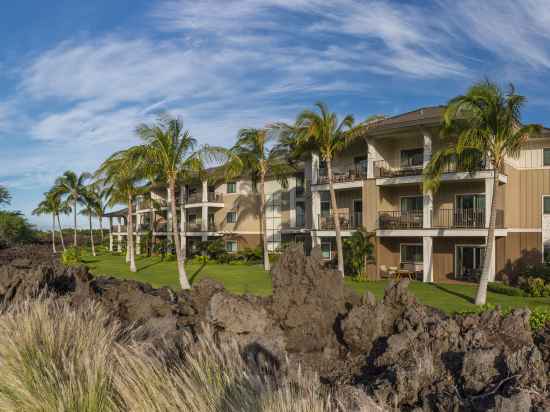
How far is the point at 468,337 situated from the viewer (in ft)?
20.0

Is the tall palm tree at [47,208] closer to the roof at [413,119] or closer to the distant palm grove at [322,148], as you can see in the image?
the distant palm grove at [322,148]

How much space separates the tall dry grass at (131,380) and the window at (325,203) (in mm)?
26511

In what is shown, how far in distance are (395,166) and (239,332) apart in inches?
916

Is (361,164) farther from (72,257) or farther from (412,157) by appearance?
(72,257)

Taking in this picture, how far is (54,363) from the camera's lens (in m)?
5.05

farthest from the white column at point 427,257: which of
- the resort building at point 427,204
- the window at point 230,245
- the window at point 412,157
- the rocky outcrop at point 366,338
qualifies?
the window at point 230,245

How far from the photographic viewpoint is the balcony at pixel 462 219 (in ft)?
80.0

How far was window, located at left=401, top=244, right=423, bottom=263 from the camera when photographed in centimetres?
2795

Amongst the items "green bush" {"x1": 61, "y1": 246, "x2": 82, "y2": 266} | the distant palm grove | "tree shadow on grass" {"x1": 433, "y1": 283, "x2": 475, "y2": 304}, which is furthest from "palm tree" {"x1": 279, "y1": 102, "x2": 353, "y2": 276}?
"green bush" {"x1": 61, "y1": 246, "x2": 82, "y2": 266}

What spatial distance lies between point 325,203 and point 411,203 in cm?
626

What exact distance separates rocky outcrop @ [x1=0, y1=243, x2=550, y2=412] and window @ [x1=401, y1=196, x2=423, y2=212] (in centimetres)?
2022

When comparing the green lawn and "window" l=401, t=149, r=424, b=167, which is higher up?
"window" l=401, t=149, r=424, b=167

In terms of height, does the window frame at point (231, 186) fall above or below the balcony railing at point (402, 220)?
above

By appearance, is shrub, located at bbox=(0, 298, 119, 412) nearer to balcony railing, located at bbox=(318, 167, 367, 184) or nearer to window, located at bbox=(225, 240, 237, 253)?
balcony railing, located at bbox=(318, 167, 367, 184)
